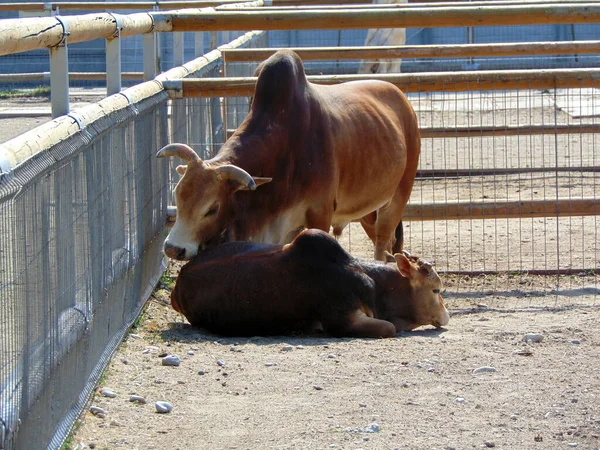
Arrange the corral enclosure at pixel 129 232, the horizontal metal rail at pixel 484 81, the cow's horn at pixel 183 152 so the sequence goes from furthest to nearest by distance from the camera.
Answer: the horizontal metal rail at pixel 484 81 → the cow's horn at pixel 183 152 → the corral enclosure at pixel 129 232

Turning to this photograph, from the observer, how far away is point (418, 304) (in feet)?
23.9

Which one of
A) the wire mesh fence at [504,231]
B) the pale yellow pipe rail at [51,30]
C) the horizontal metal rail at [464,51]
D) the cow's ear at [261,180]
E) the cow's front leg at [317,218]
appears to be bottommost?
the wire mesh fence at [504,231]

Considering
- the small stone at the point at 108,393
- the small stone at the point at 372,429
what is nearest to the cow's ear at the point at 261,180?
the small stone at the point at 108,393

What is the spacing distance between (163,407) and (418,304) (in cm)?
270

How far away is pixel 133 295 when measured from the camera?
686cm

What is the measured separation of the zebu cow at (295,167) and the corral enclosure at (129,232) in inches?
13.9

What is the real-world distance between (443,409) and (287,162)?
2908 mm

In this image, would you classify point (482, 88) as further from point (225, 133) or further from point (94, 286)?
point (94, 286)

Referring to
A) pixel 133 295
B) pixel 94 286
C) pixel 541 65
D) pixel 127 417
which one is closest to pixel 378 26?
pixel 133 295

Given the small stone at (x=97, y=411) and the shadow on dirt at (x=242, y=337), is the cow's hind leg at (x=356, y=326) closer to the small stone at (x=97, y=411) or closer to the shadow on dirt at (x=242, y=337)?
the shadow on dirt at (x=242, y=337)

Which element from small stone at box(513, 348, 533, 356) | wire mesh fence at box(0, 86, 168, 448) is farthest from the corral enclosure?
small stone at box(513, 348, 533, 356)

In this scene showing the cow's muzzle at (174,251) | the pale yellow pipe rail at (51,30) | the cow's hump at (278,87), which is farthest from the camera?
the cow's hump at (278,87)

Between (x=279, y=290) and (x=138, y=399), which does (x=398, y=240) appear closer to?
(x=279, y=290)

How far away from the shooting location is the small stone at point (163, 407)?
5.03 m
